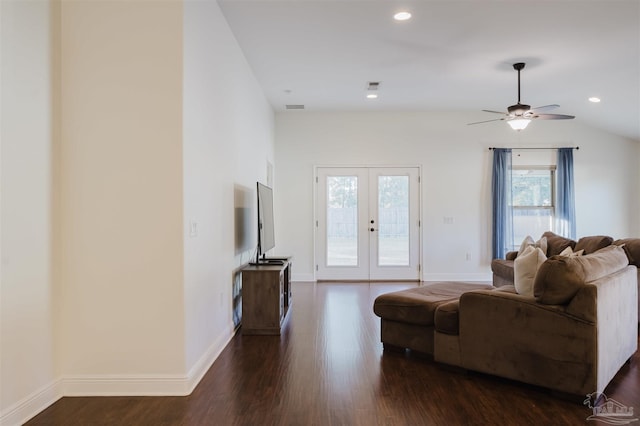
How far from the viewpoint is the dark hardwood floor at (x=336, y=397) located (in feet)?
8.11

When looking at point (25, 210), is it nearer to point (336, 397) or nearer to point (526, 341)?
point (336, 397)

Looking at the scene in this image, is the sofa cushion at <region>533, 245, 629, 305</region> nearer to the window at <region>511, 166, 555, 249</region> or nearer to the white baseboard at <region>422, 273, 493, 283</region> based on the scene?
the white baseboard at <region>422, 273, 493, 283</region>

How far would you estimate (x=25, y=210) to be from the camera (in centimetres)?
247

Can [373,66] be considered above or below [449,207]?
above

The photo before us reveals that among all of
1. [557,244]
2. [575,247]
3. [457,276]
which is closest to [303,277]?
[457,276]

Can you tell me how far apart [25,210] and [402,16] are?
3.29 metres

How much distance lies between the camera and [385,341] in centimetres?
373

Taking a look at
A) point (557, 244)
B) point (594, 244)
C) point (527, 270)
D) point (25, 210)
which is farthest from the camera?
point (557, 244)

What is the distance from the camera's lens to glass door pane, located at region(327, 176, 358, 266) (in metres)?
7.57

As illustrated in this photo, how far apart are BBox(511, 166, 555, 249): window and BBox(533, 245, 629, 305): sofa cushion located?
4.88 metres

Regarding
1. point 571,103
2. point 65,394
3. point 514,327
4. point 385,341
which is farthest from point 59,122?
point 571,103

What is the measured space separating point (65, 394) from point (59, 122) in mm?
1760

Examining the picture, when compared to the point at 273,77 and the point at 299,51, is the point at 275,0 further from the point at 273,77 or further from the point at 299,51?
the point at 273,77

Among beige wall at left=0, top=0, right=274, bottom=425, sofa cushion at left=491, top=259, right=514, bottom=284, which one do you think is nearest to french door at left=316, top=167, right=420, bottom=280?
sofa cushion at left=491, top=259, right=514, bottom=284
